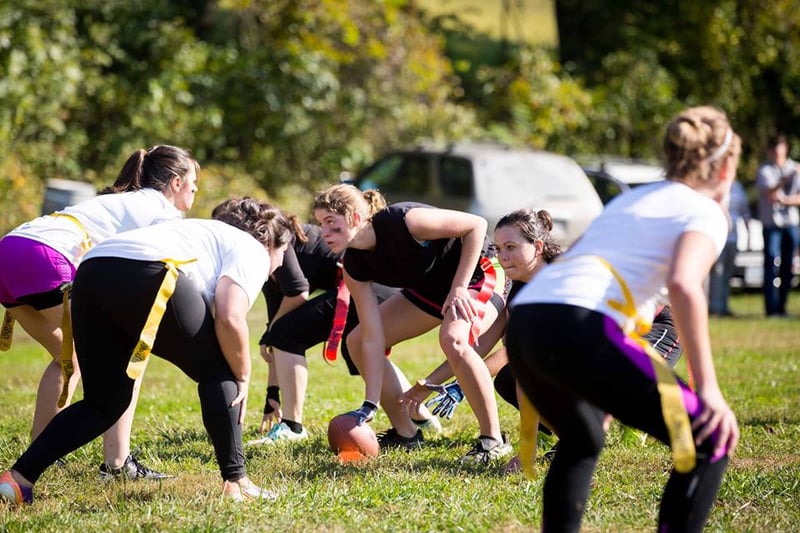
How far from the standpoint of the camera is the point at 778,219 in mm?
13352

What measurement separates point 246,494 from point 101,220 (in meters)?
1.60

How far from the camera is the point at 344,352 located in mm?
6707

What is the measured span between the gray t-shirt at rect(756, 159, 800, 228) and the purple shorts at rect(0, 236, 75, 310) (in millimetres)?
10087

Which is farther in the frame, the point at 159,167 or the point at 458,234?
the point at 458,234

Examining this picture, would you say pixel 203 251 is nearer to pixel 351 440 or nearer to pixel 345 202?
pixel 345 202

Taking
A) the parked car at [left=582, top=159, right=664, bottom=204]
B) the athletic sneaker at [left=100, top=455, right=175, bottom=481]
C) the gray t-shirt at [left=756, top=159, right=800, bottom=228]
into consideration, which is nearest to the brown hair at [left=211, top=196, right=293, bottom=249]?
the athletic sneaker at [left=100, top=455, right=175, bottom=481]

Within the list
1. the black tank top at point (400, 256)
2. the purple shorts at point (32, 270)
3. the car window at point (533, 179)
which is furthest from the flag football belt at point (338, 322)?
the car window at point (533, 179)

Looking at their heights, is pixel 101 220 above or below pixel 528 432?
above

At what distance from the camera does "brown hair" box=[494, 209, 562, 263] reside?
557 cm

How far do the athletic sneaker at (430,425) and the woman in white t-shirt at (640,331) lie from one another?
120 inches

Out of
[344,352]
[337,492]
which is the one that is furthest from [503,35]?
[337,492]

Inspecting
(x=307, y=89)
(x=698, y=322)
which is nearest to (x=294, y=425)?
(x=698, y=322)

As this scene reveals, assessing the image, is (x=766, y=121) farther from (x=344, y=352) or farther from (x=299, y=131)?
(x=344, y=352)

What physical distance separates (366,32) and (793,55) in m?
8.73
